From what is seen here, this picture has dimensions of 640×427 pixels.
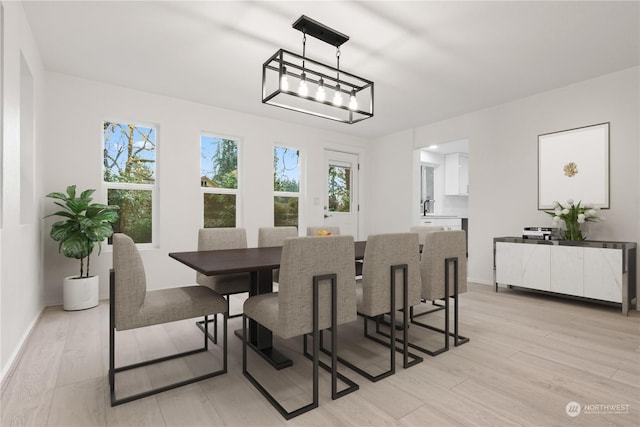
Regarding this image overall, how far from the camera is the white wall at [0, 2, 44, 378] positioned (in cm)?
196

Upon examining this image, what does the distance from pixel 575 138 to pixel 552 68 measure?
946 mm

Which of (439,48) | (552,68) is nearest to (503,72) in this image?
(552,68)

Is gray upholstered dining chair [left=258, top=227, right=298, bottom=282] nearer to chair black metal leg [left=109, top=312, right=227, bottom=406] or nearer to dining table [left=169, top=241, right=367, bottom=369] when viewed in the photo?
dining table [left=169, top=241, right=367, bottom=369]

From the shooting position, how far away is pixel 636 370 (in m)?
2.02

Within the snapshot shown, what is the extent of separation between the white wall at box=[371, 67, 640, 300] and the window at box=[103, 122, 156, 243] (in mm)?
3964

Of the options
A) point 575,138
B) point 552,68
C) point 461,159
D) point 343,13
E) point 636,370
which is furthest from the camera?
point 461,159

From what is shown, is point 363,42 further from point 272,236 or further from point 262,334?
point 262,334

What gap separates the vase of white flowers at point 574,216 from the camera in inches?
137

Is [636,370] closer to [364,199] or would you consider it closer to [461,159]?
[364,199]

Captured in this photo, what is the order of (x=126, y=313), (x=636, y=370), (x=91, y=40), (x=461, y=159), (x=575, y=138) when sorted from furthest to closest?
(x=461, y=159) < (x=575, y=138) < (x=91, y=40) < (x=636, y=370) < (x=126, y=313)

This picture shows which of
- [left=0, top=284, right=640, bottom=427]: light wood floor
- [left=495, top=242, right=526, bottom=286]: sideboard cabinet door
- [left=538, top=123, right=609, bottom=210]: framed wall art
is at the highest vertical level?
[left=538, top=123, right=609, bottom=210]: framed wall art

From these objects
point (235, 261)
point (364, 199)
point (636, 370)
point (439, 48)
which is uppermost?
point (439, 48)

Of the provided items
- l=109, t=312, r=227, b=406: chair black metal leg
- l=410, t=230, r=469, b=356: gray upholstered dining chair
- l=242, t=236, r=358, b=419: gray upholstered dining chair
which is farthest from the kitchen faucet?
l=109, t=312, r=227, b=406: chair black metal leg

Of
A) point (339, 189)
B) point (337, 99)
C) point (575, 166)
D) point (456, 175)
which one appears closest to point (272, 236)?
point (337, 99)
